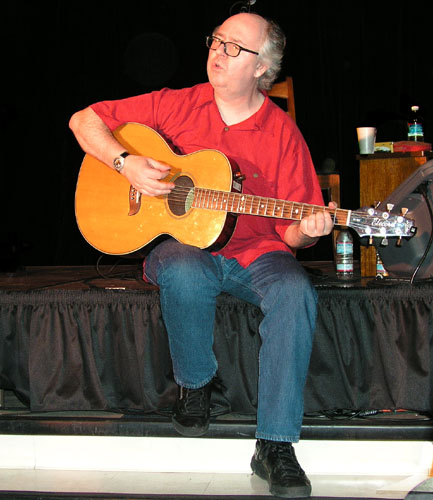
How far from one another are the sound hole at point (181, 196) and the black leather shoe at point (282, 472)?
827mm

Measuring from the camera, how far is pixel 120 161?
91.4 inches

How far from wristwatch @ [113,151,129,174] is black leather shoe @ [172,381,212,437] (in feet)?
2.69

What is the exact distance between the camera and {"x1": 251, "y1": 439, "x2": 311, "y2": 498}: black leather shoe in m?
1.84

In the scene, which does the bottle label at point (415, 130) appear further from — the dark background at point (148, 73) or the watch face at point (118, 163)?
the watch face at point (118, 163)

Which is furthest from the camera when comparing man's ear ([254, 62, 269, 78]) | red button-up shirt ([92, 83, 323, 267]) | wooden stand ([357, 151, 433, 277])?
wooden stand ([357, 151, 433, 277])

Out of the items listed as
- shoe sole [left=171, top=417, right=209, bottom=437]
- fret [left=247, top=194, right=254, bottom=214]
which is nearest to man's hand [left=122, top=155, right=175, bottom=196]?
fret [left=247, top=194, right=254, bottom=214]

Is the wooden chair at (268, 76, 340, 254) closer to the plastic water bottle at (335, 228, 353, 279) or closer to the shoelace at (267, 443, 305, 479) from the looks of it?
the plastic water bottle at (335, 228, 353, 279)

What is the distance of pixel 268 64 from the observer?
95.7 inches

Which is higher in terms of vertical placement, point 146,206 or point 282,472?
point 146,206

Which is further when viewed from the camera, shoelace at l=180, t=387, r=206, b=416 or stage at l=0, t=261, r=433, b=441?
stage at l=0, t=261, r=433, b=441

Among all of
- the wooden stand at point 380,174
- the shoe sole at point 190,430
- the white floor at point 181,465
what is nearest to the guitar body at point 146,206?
the shoe sole at point 190,430

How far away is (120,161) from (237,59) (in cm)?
57

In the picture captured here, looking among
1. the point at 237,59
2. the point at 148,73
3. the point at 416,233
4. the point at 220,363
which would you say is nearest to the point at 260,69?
the point at 237,59

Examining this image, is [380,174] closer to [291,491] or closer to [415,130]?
[415,130]
